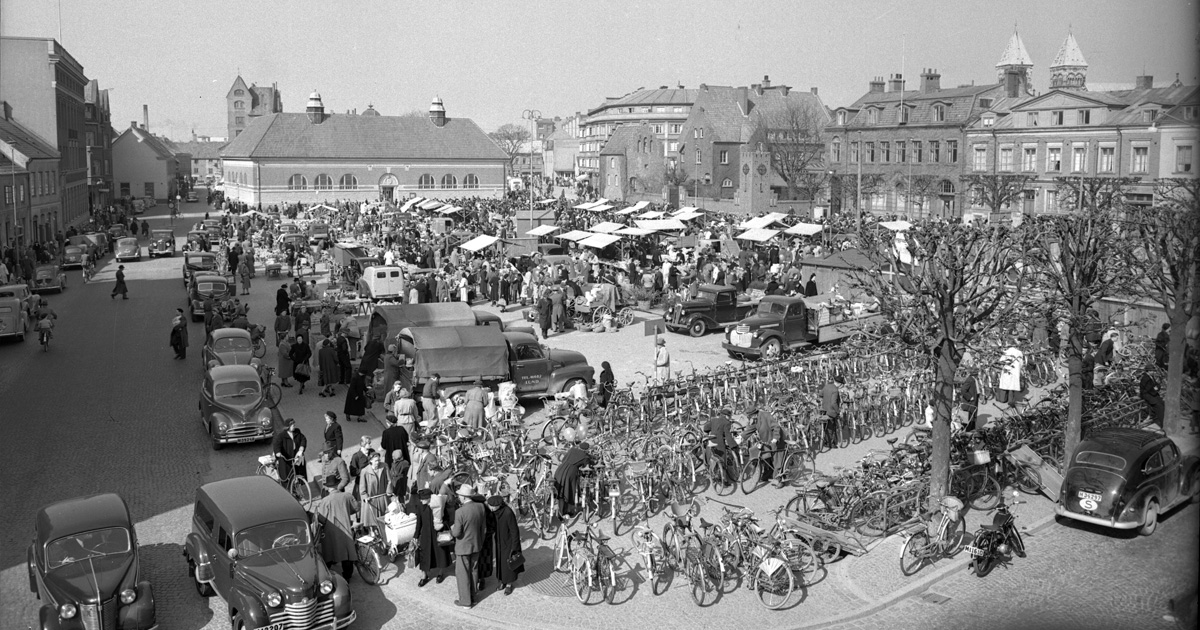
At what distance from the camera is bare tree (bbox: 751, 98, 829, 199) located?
264 feet

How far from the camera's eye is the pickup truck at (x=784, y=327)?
26719 mm

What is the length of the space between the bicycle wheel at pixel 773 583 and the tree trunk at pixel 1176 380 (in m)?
9.64

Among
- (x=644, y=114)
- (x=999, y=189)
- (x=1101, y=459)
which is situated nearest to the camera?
(x=1101, y=459)

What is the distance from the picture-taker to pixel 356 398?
21.0m

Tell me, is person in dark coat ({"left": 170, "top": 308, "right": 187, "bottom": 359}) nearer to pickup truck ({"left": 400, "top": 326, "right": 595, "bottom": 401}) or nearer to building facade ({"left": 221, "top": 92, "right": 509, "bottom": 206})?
pickup truck ({"left": 400, "top": 326, "right": 595, "bottom": 401})

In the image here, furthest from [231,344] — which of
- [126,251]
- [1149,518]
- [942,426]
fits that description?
[126,251]

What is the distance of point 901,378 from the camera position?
2166 cm

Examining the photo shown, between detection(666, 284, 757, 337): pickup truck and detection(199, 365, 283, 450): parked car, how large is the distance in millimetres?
13505

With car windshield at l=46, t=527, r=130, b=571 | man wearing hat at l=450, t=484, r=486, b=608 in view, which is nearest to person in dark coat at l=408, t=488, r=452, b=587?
man wearing hat at l=450, t=484, r=486, b=608

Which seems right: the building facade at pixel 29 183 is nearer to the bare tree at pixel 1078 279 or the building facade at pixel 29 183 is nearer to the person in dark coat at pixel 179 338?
the person in dark coat at pixel 179 338

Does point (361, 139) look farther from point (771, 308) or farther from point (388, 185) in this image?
point (771, 308)

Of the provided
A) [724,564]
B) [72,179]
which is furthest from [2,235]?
[724,564]

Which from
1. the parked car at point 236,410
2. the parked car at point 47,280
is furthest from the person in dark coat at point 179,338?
the parked car at point 47,280

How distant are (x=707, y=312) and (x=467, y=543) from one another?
18701 mm
